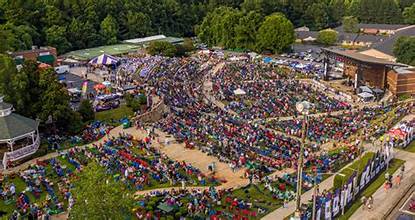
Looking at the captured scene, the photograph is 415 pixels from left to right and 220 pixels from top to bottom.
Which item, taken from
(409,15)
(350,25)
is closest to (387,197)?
(350,25)

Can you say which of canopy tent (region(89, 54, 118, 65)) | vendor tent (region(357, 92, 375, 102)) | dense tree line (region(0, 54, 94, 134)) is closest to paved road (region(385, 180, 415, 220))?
vendor tent (region(357, 92, 375, 102))

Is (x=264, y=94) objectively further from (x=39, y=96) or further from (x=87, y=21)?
(x=87, y=21)

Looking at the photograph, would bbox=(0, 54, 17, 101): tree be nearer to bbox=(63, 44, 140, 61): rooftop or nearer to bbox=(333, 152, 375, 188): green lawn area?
bbox=(333, 152, 375, 188): green lawn area

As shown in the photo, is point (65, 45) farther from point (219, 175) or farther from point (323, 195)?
point (323, 195)

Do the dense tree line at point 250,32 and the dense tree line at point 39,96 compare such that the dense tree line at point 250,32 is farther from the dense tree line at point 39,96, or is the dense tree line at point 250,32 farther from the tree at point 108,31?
the dense tree line at point 39,96

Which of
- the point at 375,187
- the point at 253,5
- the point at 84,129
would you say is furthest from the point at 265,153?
the point at 253,5

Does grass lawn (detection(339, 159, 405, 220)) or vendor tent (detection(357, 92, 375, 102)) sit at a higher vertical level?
grass lawn (detection(339, 159, 405, 220))
